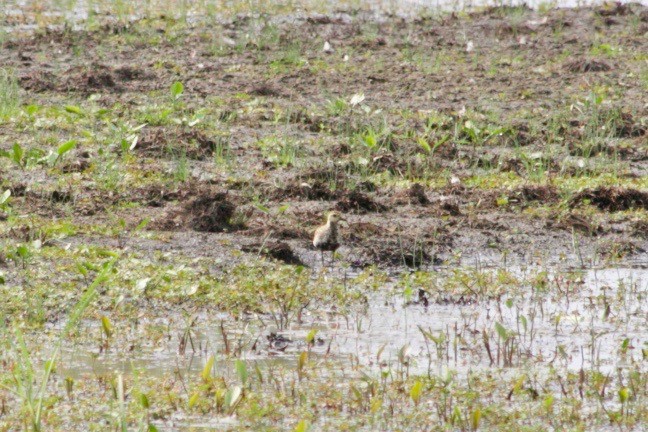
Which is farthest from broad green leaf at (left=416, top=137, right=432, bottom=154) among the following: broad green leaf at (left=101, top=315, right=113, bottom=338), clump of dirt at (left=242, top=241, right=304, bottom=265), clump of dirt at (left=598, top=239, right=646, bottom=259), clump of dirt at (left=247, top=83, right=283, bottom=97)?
broad green leaf at (left=101, top=315, right=113, bottom=338)

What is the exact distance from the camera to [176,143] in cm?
946

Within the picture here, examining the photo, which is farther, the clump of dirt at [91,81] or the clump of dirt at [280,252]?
the clump of dirt at [91,81]

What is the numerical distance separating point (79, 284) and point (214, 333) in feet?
3.17

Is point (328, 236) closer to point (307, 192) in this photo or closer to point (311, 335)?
point (307, 192)

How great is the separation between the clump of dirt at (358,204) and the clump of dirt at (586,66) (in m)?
5.29

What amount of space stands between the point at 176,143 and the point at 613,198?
10.8 ft

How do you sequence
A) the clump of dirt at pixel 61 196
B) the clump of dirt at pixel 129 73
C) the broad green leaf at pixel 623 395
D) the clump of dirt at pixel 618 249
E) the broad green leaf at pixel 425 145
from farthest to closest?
the clump of dirt at pixel 129 73 → the broad green leaf at pixel 425 145 → the clump of dirt at pixel 61 196 → the clump of dirt at pixel 618 249 → the broad green leaf at pixel 623 395

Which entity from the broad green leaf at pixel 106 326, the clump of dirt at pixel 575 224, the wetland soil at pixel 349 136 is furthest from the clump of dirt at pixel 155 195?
the broad green leaf at pixel 106 326

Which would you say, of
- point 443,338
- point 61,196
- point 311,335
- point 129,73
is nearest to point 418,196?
point 61,196

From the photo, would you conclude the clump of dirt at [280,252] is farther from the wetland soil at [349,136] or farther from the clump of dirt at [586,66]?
the clump of dirt at [586,66]

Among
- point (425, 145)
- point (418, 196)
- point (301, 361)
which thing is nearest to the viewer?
point (301, 361)

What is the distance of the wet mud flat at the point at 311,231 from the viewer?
4996mm

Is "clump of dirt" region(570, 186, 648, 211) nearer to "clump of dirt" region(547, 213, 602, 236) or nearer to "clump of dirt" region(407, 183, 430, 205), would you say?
"clump of dirt" region(547, 213, 602, 236)

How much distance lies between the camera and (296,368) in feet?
17.6
